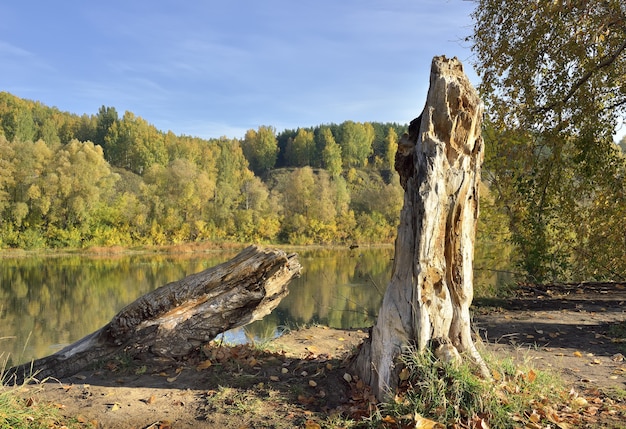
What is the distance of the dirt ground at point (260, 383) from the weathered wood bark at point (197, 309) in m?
0.26

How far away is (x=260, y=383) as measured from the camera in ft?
14.0

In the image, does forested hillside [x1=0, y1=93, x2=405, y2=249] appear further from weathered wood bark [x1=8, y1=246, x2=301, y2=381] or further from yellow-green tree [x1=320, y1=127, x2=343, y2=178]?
weathered wood bark [x1=8, y1=246, x2=301, y2=381]

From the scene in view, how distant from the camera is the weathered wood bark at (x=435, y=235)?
3.89 m

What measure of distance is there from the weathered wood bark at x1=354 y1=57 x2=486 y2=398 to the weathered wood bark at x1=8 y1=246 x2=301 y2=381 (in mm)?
1551

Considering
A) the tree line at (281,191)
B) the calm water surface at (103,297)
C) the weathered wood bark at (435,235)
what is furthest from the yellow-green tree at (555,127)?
the weathered wood bark at (435,235)

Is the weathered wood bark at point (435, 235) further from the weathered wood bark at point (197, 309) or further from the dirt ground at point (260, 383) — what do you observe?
the weathered wood bark at point (197, 309)

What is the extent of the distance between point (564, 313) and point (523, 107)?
12.9ft

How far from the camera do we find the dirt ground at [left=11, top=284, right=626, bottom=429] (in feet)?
12.3

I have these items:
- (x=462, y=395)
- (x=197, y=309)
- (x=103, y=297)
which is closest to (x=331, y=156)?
(x=103, y=297)

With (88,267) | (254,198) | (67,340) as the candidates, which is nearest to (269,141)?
(254,198)

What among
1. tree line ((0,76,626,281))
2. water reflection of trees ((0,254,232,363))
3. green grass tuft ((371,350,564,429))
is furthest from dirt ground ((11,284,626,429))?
tree line ((0,76,626,281))

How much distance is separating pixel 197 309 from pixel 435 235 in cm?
273

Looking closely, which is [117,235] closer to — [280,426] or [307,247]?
[307,247]

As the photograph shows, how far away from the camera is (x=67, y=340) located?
491 inches
